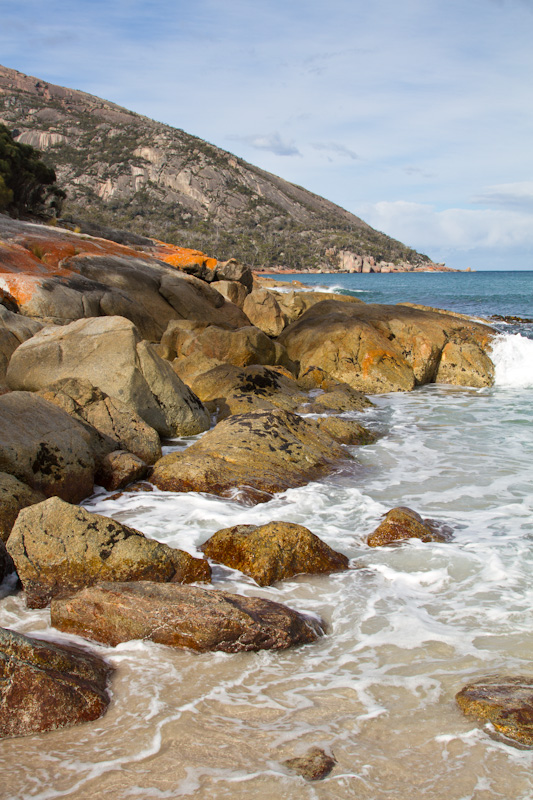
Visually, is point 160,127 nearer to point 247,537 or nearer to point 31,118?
point 31,118

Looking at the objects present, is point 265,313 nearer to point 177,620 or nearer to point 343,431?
point 343,431

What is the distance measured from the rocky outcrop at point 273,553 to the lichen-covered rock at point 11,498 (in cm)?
164

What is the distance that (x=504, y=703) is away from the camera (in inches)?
118

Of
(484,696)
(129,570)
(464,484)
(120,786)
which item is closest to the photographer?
(120,786)

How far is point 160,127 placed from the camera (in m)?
Answer: 133

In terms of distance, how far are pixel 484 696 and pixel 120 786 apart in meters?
1.87

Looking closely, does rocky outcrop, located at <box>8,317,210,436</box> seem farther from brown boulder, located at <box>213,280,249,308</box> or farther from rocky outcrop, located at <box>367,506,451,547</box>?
brown boulder, located at <box>213,280,249,308</box>

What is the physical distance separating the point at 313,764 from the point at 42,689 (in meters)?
1.37

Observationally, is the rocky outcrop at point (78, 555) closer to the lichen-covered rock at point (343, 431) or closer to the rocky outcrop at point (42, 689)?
the rocky outcrop at point (42, 689)

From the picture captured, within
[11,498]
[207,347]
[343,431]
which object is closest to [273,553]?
[11,498]

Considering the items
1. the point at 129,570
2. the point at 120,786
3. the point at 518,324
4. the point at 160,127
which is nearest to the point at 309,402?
the point at 129,570

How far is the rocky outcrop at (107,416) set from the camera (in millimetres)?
7277

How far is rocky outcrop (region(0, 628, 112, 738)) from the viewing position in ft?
9.36

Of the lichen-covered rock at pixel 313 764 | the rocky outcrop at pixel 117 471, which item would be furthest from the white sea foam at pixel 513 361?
the lichen-covered rock at pixel 313 764
